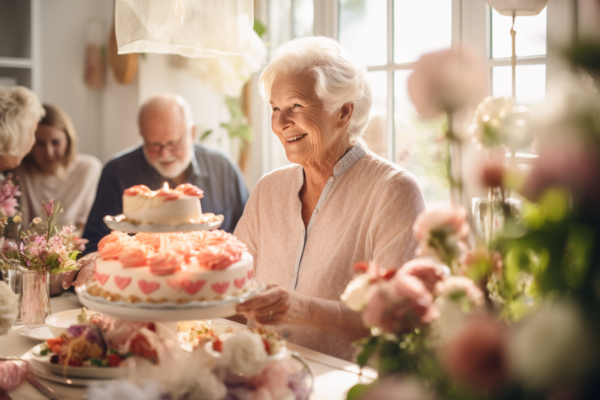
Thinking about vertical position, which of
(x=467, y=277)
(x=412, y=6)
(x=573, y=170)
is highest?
(x=412, y=6)

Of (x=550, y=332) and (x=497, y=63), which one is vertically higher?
(x=497, y=63)

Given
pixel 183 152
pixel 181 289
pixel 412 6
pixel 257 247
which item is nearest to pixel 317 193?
pixel 257 247

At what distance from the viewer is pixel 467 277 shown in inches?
32.7

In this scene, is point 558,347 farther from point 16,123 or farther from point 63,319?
point 16,123

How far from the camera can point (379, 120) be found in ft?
8.34

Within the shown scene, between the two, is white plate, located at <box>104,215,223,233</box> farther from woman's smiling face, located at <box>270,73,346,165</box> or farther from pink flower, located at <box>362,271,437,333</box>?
woman's smiling face, located at <box>270,73,346,165</box>

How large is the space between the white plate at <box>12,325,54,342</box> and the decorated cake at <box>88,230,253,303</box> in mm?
315

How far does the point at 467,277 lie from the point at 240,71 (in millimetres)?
2460

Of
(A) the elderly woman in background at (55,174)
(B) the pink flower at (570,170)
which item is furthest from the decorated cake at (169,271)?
(A) the elderly woman in background at (55,174)

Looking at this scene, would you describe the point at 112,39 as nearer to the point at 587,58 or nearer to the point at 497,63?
the point at 497,63

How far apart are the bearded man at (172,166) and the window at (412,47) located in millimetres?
876

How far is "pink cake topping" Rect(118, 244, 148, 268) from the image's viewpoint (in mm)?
1226

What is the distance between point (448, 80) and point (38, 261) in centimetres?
132

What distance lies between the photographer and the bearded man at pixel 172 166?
304cm
